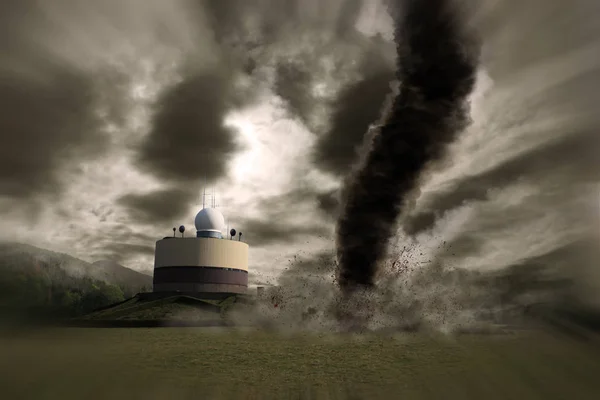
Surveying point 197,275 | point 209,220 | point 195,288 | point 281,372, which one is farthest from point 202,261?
point 281,372

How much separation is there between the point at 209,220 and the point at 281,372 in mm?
118002

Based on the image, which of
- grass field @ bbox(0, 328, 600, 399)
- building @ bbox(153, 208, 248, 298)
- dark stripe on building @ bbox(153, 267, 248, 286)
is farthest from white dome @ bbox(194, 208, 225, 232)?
grass field @ bbox(0, 328, 600, 399)

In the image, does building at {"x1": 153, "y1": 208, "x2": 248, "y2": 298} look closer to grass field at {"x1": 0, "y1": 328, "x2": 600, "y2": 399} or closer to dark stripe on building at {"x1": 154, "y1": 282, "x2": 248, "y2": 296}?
dark stripe on building at {"x1": 154, "y1": 282, "x2": 248, "y2": 296}

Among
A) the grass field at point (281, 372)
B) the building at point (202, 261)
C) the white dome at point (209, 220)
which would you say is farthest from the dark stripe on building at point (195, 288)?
the grass field at point (281, 372)

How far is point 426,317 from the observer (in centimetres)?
6425

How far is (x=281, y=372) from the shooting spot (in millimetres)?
26438

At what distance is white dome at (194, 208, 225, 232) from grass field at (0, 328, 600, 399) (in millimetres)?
105962

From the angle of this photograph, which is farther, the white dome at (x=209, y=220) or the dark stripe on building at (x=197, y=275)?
the white dome at (x=209, y=220)

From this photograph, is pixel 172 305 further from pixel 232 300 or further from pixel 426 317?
pixel 426 317

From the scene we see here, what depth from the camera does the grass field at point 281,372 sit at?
37.0 ft

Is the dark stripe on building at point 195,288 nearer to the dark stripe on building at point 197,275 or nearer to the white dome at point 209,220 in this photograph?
the dark stripe on building at point 197,275

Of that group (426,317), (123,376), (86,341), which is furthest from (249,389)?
(426,317)

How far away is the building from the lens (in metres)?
137

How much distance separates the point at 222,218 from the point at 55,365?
441 feet
